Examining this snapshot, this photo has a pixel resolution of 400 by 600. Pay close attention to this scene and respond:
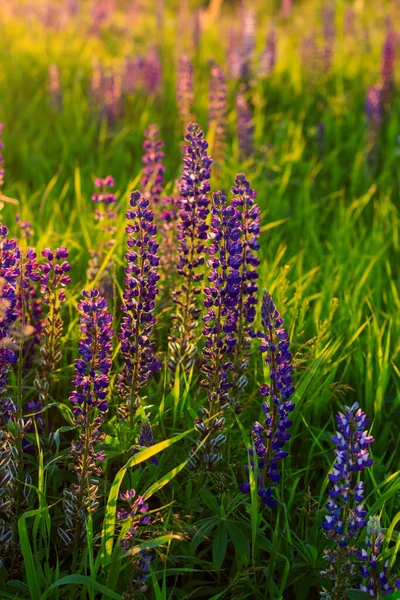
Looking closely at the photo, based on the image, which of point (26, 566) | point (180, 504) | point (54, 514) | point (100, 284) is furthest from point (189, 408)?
point (100, 284)

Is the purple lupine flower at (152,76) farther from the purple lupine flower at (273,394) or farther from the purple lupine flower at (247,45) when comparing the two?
the purple lupine flower at (273,394)

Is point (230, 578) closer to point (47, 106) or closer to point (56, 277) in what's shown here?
point (56, 277)

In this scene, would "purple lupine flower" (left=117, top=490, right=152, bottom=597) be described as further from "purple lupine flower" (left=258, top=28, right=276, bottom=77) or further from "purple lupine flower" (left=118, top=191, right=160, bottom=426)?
"purple lupine flower" (left=258, top=28, right=276, bottom=77)

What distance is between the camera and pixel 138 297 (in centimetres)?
229

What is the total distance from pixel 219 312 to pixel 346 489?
0.68m

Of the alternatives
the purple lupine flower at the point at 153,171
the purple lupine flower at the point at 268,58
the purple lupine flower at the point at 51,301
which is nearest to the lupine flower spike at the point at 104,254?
the purple lupine flower at the point at 153,171

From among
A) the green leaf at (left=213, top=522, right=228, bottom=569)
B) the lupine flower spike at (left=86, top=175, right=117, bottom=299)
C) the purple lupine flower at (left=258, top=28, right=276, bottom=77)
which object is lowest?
the green leaf at (left=213, top=522, right=228, bottom=569)

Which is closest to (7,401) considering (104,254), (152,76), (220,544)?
(220,544)

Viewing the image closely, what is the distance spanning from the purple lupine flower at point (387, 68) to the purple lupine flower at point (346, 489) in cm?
467

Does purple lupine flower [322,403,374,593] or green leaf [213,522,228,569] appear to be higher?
purple lupine flower [322,403,374,593]

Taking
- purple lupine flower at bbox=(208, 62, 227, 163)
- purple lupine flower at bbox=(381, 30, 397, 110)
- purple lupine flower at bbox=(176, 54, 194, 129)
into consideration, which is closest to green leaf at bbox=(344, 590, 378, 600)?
purple lupine flower at bbox=(208, 62, 227, 163)

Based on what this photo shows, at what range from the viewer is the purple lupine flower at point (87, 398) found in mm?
2080

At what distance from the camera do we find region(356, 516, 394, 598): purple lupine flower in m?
1.89

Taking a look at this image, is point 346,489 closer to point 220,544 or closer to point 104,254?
point 220,544
